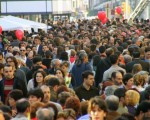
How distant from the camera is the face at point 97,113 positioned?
11359 millimetres

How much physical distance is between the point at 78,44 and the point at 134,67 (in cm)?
985

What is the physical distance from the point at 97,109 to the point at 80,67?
755 cm

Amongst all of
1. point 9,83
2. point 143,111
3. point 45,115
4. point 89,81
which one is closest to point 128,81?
point 89,81

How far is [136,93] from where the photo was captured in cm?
1323

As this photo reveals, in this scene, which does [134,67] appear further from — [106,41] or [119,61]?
[106,41]

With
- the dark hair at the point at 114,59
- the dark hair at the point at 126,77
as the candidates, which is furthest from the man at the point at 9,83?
the dark hair at the point at 114,59

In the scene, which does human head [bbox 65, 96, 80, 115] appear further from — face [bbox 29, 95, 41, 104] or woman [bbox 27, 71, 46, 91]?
woman [bbox 27, 71, 46, 91]

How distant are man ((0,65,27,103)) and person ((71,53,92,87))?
9.39ft

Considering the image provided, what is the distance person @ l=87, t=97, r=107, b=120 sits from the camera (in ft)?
37.5

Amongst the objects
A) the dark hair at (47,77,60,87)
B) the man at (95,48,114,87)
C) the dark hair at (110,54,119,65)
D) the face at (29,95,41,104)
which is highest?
the dark hair at (110,54,119,65)

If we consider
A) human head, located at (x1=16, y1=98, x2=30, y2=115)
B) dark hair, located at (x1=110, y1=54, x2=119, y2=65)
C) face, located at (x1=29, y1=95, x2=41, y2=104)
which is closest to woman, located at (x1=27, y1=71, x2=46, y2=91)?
dark hair, located at (x1=110, y1=54, x2=119, y2=65)

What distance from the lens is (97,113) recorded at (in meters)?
11.5

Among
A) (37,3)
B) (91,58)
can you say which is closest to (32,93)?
(91,58)

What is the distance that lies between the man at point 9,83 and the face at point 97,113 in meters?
4.57
